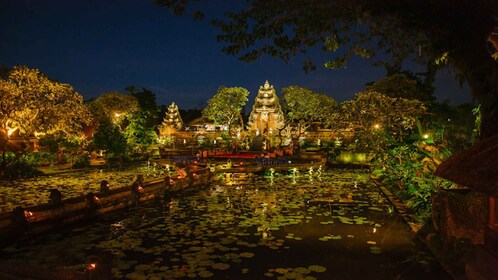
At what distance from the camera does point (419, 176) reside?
11078mm

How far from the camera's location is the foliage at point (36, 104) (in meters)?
19.5

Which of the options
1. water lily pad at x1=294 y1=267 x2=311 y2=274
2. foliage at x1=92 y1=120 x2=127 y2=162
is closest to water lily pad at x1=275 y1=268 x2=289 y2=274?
water lily pad at x1=294 y1=267 x2=311 y2=274

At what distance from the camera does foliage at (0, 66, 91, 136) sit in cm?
1952

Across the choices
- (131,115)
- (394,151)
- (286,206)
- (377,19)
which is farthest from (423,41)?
(131,115)

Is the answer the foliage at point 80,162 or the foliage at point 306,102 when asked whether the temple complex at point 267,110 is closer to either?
Answer: the foliage at point 306,102

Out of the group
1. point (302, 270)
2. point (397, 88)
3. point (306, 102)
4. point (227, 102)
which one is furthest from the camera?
point (227, 102)

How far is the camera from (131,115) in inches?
1427

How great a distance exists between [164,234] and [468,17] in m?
6.50

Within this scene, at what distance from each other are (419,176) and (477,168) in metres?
6.21

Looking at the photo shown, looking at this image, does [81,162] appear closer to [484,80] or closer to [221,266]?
[221,266]

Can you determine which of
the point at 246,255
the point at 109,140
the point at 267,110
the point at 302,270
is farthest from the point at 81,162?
the point at 267,110

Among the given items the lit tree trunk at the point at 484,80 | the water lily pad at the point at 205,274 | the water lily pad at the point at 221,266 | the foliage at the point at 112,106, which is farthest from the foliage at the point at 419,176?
the foliage at the point at 112,106

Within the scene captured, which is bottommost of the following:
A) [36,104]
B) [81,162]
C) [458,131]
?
[81,162]

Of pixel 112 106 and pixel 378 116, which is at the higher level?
pixel 112 106
